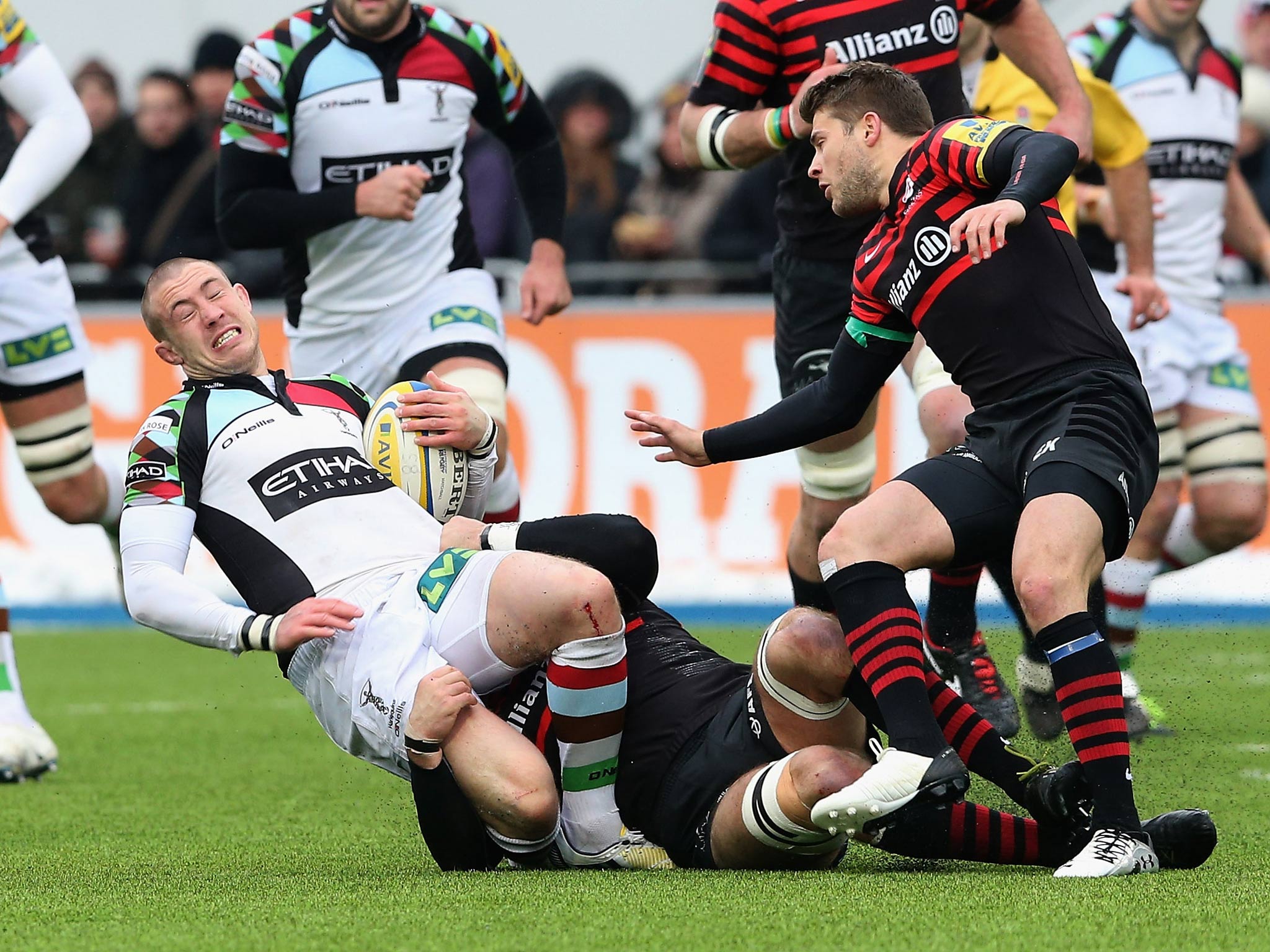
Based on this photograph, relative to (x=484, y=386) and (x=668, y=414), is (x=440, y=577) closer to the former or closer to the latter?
(x=484, y=386)

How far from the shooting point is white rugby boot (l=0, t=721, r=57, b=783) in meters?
5.89

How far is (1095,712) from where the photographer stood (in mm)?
3846

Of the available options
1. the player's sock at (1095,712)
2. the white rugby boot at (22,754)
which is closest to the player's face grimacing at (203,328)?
the white rugby boot at (22,754)

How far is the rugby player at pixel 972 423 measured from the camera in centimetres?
385

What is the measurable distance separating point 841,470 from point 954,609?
23.6 inches

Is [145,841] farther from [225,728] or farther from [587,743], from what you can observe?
[225,728]

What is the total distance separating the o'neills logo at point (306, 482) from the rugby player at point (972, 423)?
70cm

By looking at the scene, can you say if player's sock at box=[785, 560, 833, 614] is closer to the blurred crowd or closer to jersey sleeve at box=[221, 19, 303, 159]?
jersey sleeve at box=[221, 19, 303, 159]

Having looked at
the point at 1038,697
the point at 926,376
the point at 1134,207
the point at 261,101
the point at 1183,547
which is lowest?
the point at 1183,547

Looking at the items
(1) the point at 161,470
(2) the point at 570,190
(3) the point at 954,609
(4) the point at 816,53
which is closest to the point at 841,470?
(3) the point at 954,609

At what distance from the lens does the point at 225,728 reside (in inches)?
283

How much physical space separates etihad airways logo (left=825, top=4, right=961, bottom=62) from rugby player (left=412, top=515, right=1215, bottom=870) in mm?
1861

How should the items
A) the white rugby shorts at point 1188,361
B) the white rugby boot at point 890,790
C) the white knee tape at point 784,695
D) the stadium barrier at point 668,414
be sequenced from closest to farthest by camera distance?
the white rugby boot at point 890,790 → the white knee tape at point 784,695 → the white rugby shorts at point 1188,361 → the stadium barrier at point 668,414

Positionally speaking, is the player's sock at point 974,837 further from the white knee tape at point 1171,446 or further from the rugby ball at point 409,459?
the white knee tape at point 1171,446
